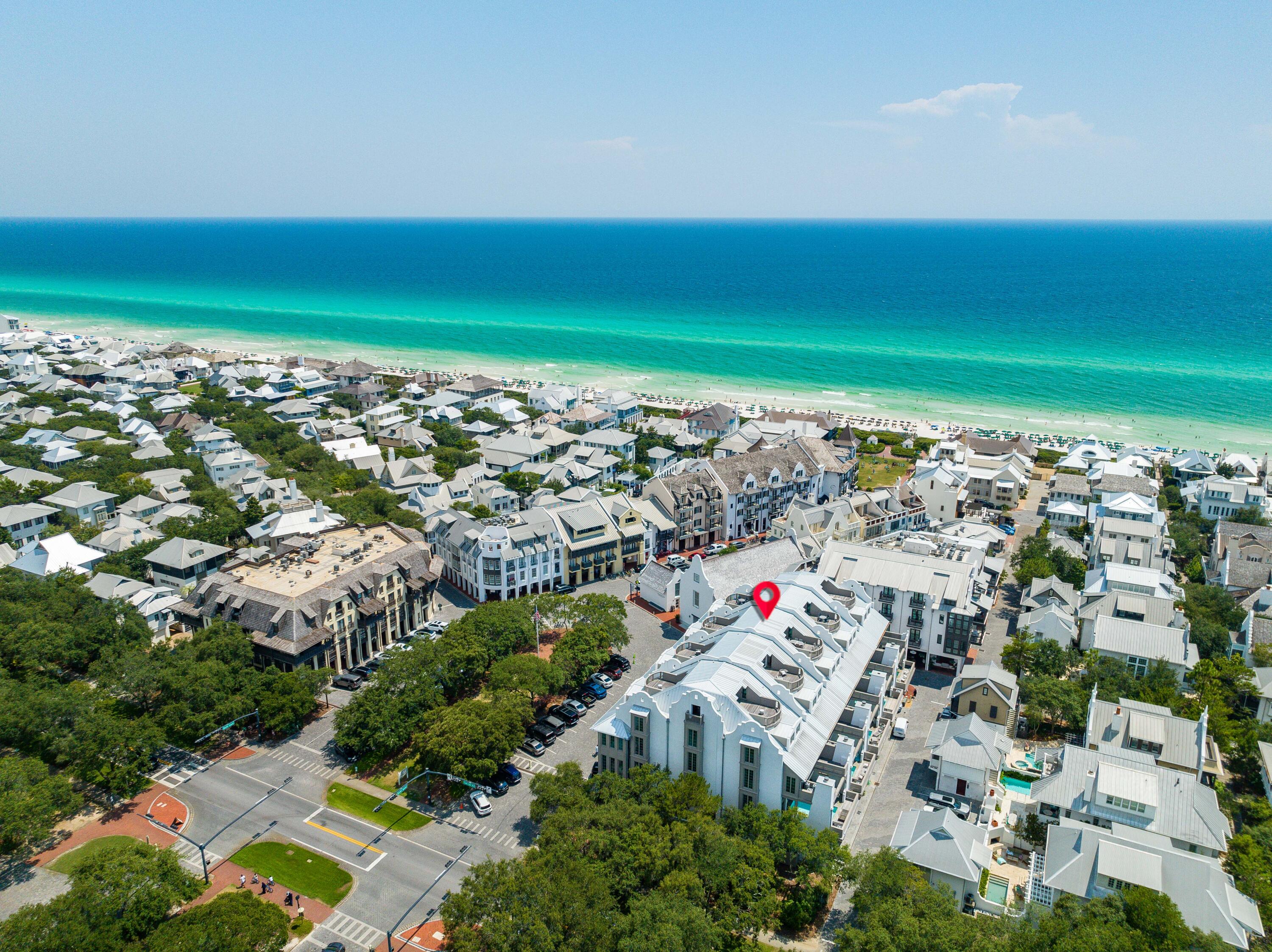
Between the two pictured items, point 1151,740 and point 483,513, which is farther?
point 483,513

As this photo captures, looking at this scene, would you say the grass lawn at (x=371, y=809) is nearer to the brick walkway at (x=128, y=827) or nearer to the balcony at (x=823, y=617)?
the brick walkway at (x=128, y=827)

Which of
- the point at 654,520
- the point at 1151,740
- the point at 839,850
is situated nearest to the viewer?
the point at 839,850

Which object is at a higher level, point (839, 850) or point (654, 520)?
point (654, 520)

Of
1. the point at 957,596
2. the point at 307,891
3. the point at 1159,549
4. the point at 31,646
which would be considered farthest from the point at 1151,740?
the point at 31,646

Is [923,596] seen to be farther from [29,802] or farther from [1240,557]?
[29,802]

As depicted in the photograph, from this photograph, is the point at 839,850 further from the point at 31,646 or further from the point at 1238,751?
the point at 31,646

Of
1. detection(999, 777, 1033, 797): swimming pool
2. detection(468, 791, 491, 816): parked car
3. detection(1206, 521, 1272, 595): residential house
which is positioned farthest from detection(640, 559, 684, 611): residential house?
detection(1206, 521, 1272, 595): residential house

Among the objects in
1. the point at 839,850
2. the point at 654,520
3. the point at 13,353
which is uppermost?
the point at 13,353
